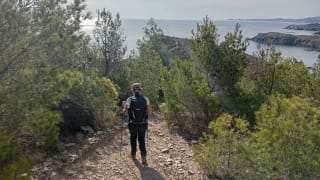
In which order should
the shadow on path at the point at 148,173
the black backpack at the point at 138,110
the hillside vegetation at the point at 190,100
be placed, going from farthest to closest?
the black backpack at the point at 138,110 < the shadow on path at the point at 148,173 < the hillside vegetation at the point at 190,100

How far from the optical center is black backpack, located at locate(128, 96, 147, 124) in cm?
846

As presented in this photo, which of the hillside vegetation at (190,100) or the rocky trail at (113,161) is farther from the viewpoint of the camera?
the rocky trail at (113,161)

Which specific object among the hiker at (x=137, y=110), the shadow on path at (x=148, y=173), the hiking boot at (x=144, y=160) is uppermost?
the hiker at (x=137, y=110)

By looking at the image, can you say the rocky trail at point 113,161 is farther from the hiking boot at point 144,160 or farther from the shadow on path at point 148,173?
the hiking boot at point 144,160

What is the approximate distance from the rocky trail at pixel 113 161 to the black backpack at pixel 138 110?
1.08 m

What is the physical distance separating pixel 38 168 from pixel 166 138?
461 centimetres

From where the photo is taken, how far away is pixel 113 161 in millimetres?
9078

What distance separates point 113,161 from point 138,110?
150cm

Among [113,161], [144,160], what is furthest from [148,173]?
[113,161]

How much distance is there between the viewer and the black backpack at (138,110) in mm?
8461

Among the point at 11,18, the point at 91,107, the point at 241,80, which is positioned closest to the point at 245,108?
the point at 241,80

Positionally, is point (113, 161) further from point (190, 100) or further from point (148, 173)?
point (190, 100)

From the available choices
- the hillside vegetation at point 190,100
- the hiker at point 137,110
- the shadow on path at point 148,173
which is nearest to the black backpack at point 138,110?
the hiker at point 137,110

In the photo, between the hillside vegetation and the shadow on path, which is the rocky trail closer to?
the shadow on path
